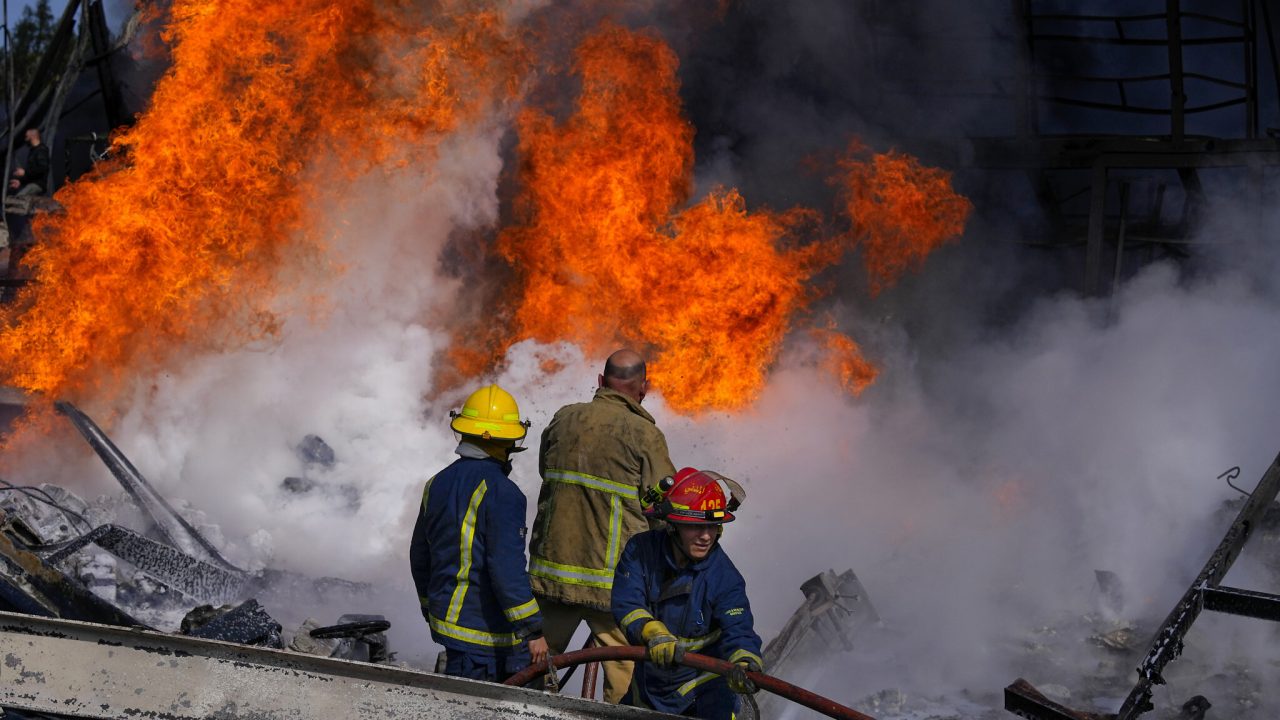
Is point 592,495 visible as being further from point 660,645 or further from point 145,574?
point 145,574

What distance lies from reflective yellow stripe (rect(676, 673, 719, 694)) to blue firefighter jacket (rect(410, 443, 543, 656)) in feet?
1.97

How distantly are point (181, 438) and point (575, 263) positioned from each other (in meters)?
3.52

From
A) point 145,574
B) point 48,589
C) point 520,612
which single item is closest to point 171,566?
point 145,574

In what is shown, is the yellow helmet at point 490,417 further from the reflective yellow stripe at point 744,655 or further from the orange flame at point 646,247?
the orange flame at point 646,247

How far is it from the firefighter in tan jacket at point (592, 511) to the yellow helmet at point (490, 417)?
62cm

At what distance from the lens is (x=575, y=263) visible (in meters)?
9.03

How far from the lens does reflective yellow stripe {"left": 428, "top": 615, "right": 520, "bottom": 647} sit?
12.7 ft

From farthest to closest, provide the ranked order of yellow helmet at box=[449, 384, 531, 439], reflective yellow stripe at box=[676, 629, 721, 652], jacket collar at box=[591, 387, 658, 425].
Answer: jacket collar at box=[591, 387, 658, 425], yellow helmet at box=[449, 384, 531, 439], reflective yellow stripe at box=[676, 629, 721, 652]

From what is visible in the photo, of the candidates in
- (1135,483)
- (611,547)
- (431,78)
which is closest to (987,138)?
(1135,483)

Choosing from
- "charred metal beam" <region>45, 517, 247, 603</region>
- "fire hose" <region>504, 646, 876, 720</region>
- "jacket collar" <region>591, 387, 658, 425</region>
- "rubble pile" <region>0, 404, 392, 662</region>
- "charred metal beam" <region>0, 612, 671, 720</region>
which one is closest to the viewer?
"fire hose" <region>504, 646, 876, 720</region>

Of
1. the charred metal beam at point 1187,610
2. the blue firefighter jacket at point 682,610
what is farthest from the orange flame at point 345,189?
the blue firefighter jacket at point 682,610

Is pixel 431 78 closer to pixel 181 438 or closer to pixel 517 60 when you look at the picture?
pixel 517 60

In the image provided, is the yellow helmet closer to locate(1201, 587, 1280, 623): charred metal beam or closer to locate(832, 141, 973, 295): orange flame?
locate(1201, 587, 1280, 623): charred metal beam

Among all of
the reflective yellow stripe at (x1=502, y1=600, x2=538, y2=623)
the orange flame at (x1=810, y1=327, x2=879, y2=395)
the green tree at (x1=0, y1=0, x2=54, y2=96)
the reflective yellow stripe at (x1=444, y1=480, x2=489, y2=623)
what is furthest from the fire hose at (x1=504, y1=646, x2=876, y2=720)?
the green tree at (x1=0, y1=0, x2=54, y2=96)
